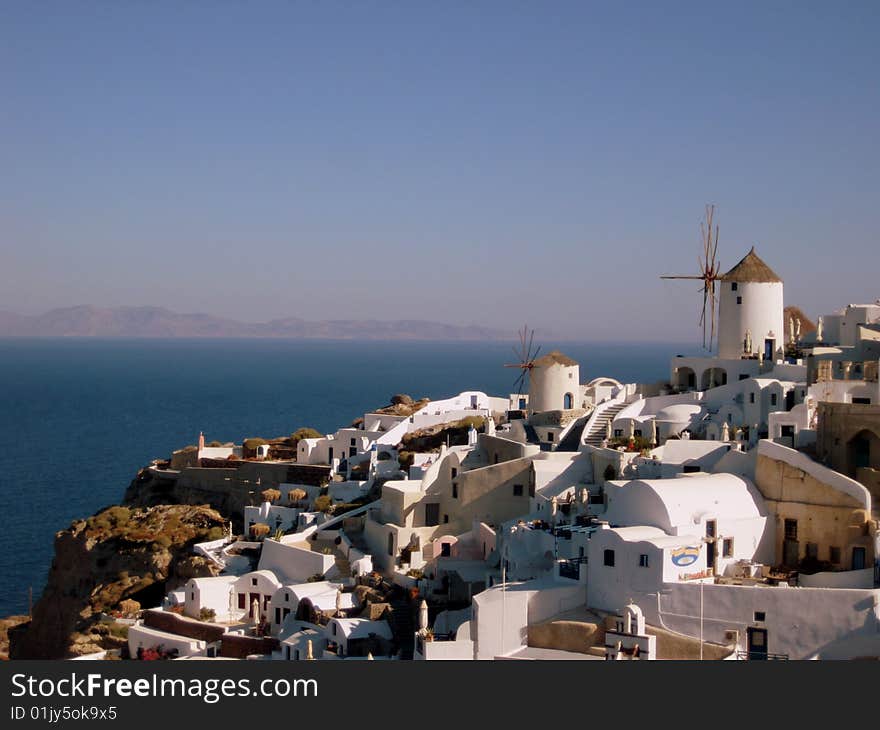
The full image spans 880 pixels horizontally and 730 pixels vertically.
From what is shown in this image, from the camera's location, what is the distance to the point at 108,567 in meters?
50.7

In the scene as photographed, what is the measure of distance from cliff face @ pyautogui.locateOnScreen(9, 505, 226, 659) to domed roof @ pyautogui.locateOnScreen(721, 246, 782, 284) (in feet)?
75.4

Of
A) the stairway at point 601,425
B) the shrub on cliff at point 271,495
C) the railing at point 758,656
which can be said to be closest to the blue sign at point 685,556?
the railing at point 758,656

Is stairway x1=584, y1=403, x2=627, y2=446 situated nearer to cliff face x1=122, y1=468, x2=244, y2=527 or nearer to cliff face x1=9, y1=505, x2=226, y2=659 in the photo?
cliff face x1=9, y1=505, x2=226, y2=659

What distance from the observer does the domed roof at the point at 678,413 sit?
43.7 meters

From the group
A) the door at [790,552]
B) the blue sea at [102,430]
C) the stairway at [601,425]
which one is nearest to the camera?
the door at [790,552]

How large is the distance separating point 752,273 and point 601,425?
8803 millimetres

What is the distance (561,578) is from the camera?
33.6 metres

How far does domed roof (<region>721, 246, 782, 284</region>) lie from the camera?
4809cm

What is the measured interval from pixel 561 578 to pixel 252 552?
15.8m

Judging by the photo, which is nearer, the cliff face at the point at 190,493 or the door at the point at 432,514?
the door at the point at 432,514

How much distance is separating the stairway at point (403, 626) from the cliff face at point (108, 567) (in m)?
11.4

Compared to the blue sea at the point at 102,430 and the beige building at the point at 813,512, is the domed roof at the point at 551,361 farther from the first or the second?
the blue sea at the point at 102,430
